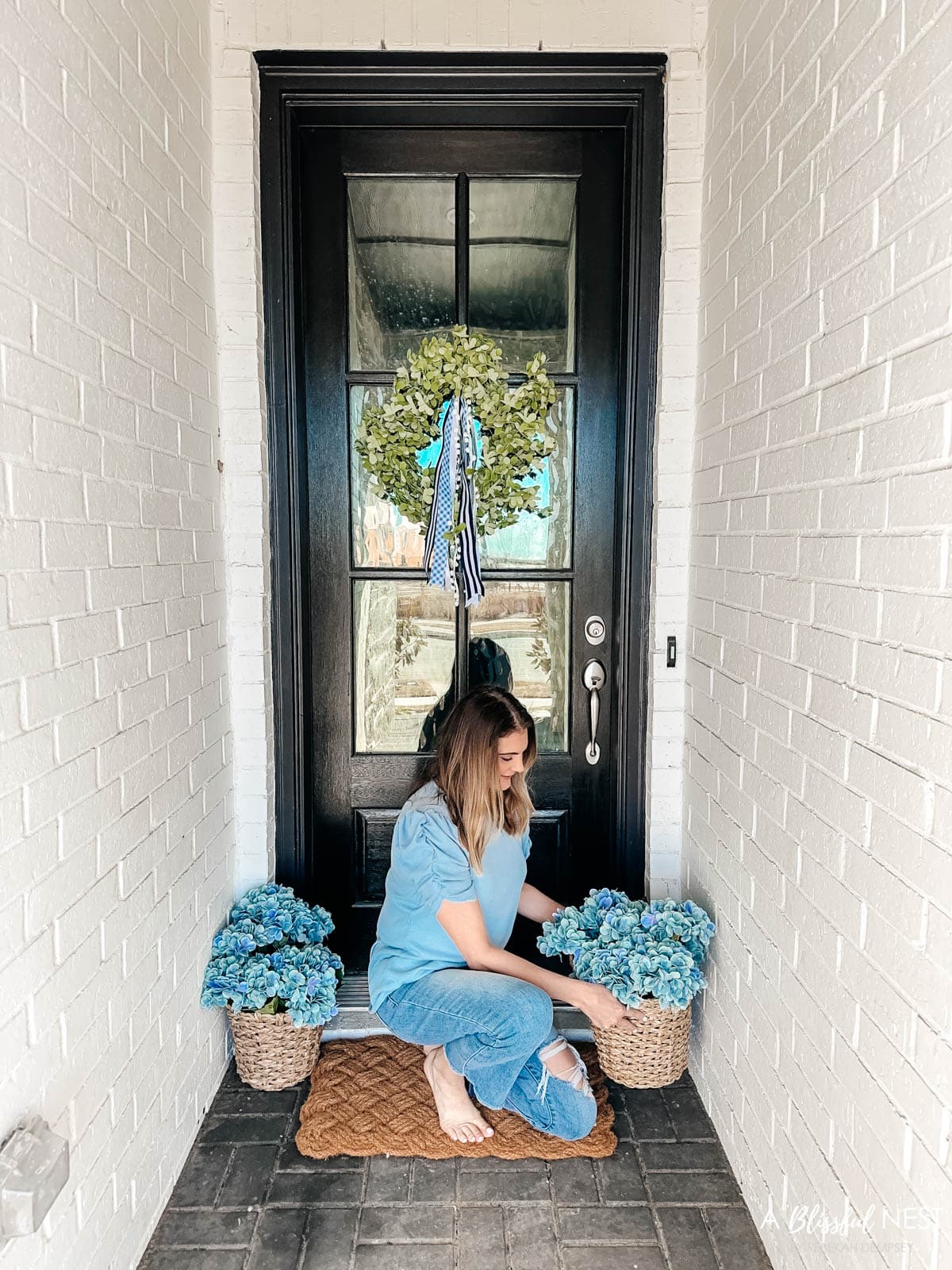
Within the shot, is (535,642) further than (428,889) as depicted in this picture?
Yes

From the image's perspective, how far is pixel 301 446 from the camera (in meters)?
2.46

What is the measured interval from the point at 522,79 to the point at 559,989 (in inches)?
92.7

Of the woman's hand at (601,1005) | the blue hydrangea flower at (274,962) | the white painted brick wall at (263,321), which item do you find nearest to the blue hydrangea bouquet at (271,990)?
the blue hydrangea flower at (274,962)

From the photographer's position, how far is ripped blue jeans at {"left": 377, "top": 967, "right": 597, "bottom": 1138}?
200 cm

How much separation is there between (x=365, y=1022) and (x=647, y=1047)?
81cm

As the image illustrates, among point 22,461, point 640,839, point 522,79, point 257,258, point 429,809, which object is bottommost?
point 640,839

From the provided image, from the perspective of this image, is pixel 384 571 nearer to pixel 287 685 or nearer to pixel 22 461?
pixel 287 685

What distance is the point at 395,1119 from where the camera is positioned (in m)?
2.08

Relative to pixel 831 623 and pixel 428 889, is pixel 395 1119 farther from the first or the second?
pixel 831 623

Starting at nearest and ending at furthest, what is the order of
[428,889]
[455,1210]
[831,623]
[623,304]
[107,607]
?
[831,623]
[107,607]
[455,1210]
[428,889]
[623,304]

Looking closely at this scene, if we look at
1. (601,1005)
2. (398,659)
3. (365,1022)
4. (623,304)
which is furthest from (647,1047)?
(623,304)

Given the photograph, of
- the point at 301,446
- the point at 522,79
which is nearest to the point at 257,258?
the point at 301,446

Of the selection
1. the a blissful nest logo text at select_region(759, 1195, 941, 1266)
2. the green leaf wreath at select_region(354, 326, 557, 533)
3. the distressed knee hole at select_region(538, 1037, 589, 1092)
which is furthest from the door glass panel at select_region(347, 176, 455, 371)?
the a blissful nest logo text at select_region(759, 1195, 941, 1266)

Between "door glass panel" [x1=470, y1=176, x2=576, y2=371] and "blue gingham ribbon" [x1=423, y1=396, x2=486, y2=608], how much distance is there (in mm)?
294
